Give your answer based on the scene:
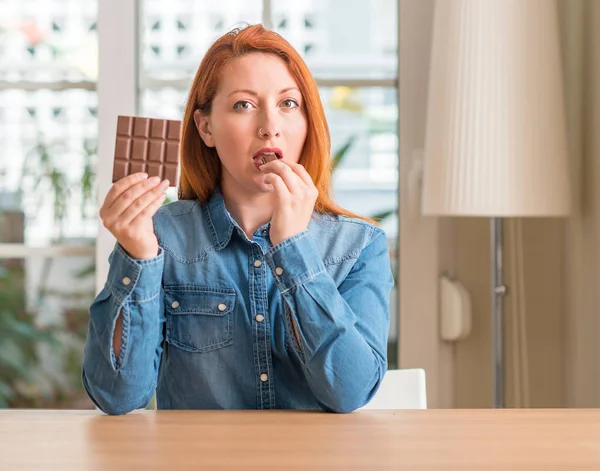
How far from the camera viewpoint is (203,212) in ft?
4.77

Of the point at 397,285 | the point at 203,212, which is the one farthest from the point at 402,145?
the point at 203,212

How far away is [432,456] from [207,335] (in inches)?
20.9

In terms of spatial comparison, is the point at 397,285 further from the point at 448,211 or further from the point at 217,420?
the point at 217,420

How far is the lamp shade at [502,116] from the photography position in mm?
2154

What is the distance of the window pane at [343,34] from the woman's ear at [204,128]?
1.24 metres

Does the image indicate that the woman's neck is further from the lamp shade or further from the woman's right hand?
the lamp shade

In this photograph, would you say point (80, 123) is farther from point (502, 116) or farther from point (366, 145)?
point (502, 116)

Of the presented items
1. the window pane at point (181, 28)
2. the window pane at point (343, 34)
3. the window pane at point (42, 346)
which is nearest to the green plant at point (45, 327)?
the window pane at point (42, 346)

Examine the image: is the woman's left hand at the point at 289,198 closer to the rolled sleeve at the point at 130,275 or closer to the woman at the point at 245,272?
the woman at the point at 245,272

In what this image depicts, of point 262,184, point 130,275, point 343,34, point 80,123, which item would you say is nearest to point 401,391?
point 262,184

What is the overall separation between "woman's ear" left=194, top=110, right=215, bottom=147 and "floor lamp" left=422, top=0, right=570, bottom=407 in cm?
88

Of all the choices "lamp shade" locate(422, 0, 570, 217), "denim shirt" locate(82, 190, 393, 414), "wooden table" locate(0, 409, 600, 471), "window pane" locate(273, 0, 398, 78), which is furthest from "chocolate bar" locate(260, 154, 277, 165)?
"window pane" locate(273, 0, 398, 78)

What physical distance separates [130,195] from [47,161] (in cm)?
158

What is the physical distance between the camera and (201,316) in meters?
1.39
